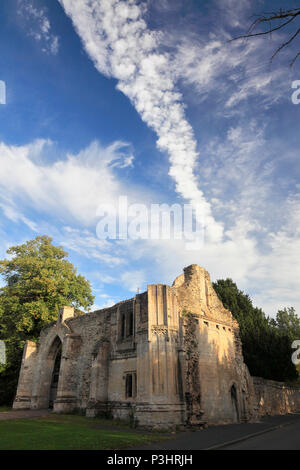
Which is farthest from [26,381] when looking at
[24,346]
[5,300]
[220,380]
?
[220,380]

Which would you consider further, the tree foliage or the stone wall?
the tree foliage

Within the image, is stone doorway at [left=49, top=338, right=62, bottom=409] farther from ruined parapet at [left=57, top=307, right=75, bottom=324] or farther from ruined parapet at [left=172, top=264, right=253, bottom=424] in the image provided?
ruined parapet at [left=172, top=264, right=253, bottom=424]

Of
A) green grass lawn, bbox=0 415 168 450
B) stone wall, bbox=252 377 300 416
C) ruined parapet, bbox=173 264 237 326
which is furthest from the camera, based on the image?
stone wall, bbox=252 377 300 416

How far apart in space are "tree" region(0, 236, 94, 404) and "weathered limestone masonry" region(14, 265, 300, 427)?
417 cm

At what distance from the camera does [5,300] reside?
2652 cm

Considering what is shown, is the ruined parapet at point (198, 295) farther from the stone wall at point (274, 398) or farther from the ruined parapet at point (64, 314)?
the ruined parapet at point (64, 314)

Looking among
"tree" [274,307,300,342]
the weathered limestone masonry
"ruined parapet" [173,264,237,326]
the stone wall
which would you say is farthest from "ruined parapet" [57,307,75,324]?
"tree" [274,307,300,342]

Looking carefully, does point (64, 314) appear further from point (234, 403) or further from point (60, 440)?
point (60, 440)

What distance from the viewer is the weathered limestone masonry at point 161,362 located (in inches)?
576

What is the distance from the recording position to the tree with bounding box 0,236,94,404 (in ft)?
86.2

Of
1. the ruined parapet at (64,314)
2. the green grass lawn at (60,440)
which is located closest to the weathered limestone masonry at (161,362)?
the ruined parapet at (64,314)

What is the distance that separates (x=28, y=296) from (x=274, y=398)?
2450 centimetres

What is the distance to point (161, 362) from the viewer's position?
1493 cm

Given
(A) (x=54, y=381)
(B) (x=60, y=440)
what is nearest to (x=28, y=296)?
(A) (x=54, y=381)
